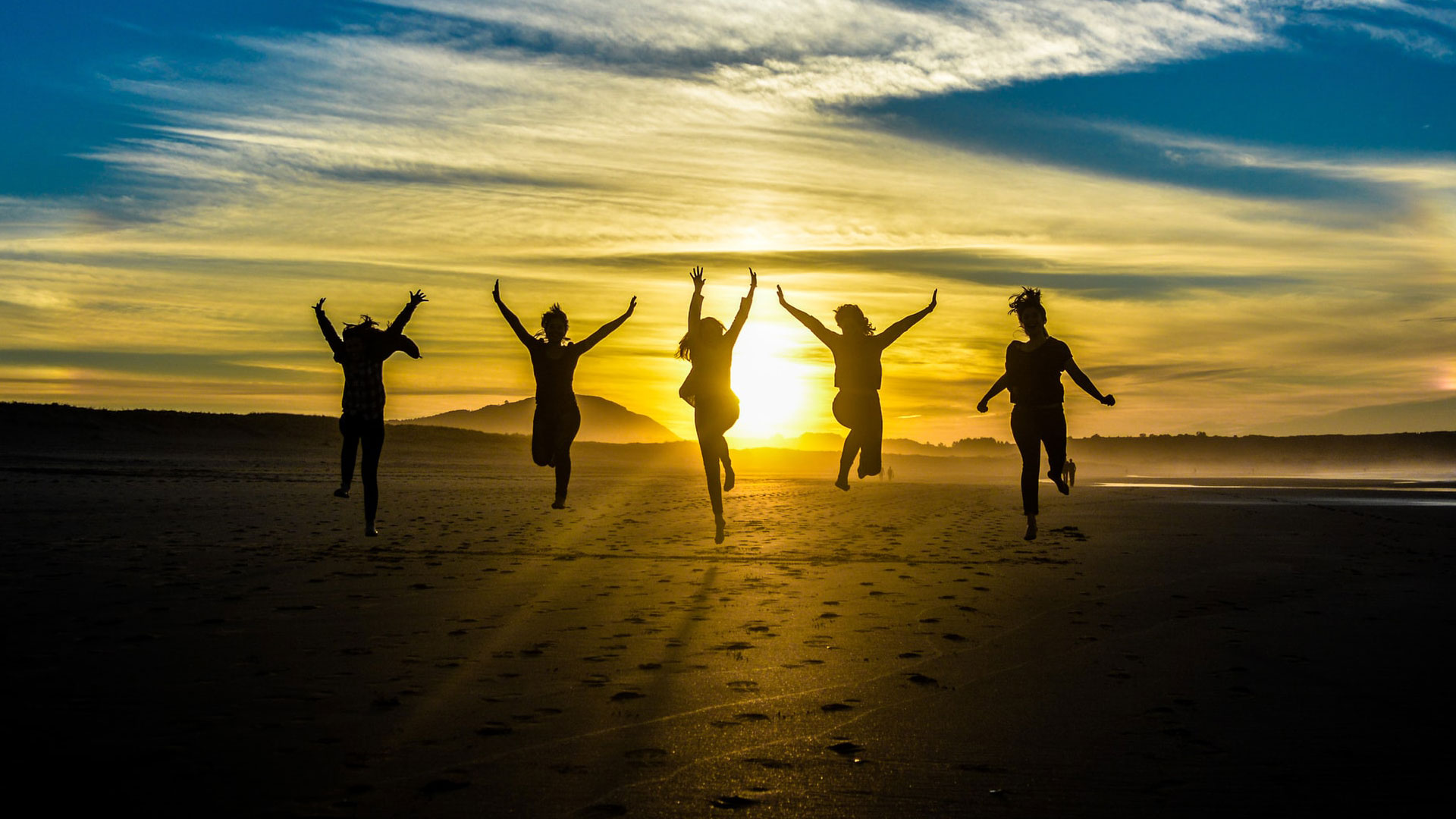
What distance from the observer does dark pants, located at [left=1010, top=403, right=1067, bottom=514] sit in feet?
39.9

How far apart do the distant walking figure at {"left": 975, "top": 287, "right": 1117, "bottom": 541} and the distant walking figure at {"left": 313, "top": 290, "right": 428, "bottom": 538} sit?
6849mm

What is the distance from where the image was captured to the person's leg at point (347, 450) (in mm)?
12023

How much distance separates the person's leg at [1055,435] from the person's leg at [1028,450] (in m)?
0.08

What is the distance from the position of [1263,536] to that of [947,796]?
11.5 meters

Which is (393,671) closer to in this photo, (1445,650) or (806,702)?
(806,702)

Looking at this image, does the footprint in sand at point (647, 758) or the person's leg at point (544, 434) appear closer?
the footprint in sand at point (647, 758)

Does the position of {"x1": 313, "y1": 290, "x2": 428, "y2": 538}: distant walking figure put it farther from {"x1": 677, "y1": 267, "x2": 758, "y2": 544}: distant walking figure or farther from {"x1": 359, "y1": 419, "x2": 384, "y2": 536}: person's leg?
{"x1": 677, "y1": 267, "x2": 758, "y2": 544}: distant walking figure

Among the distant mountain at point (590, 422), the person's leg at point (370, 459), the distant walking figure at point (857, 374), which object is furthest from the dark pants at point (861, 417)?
the distant mountain at point (590, 422)

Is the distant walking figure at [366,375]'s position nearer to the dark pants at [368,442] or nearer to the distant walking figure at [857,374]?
the dark pants at [368,442]

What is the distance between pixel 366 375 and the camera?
472 inches

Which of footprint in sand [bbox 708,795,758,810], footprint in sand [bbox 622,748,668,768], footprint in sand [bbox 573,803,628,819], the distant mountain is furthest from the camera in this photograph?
the distant mountain

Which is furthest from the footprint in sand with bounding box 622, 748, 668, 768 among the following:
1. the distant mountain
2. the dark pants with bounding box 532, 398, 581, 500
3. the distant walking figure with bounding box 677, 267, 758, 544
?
the distant mountain

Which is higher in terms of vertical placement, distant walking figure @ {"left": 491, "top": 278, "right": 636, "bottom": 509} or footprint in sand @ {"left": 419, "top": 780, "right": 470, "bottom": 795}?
distant walking figure @ {"left": 491, "top": 278, "right": 636, "bottom": 509}

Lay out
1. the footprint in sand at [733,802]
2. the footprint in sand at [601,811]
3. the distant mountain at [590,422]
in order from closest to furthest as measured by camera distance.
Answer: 1. the footprint in sand at [601,811]
2. the footprint in sand at [733,802]
3. the distant mountain at [590,422]
